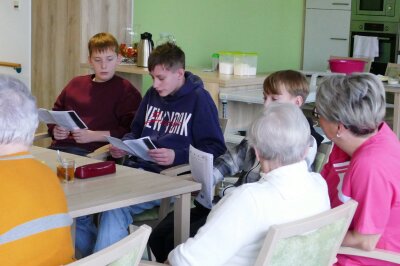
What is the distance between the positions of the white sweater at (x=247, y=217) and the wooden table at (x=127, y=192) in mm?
394

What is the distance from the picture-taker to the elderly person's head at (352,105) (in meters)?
2.13

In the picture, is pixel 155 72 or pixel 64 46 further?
pixel 64 46

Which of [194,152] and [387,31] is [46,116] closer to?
[194,152]

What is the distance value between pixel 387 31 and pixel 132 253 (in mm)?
7125

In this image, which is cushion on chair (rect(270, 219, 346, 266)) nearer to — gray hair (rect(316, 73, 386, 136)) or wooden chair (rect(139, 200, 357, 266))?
wooden chair (rect(139, 200, 357, 266))

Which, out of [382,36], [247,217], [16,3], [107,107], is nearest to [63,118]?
[107,107]

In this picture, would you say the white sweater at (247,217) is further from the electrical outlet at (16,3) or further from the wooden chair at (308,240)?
the electrical outlet at (16,3)

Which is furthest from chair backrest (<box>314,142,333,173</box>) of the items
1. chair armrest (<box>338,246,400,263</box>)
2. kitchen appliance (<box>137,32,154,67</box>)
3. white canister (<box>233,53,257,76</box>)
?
kitchen appliance (<box>137,32,154,67</box>)

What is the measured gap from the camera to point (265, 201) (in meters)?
1.83

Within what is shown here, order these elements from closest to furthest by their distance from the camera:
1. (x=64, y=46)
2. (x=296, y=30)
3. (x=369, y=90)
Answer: (x=369, y=90)
(x=64, y=46)
(x=296, y=30)

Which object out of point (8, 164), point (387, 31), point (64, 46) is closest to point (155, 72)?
point (8, 164)

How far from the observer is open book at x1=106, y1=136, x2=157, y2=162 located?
9.71 ft

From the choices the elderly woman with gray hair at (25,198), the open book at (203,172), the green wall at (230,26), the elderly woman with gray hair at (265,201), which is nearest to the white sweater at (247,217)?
the elderly woman with gray hair at (265,201)

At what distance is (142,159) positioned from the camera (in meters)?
3.32
